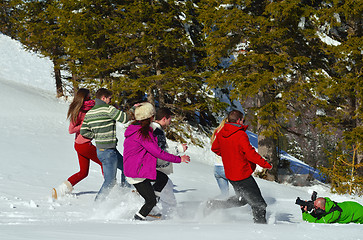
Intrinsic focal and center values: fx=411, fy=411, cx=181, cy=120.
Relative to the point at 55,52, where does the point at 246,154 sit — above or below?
below

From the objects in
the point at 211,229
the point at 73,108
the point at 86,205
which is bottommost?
the point at 86,205

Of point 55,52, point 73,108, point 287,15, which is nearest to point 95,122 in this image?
point 73,108

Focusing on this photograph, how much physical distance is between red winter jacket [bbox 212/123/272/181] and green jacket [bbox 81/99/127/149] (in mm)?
1470

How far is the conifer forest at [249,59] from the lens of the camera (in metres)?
12.0

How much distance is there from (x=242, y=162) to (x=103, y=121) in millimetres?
2002

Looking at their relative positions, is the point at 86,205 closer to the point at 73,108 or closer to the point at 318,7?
the point at 73,108

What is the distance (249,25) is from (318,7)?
7.70 feet

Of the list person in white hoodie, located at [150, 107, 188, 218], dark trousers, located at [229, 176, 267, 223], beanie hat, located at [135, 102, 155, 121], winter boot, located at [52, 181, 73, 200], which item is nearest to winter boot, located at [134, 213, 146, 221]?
person in white hoodie, located at [150, 107, 188, 218]

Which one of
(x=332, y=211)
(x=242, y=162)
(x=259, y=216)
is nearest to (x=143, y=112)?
(x=242, y=162)

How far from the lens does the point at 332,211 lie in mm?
5434

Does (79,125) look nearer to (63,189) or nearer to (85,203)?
(63,189)

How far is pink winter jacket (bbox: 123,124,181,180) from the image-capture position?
4.80 meters

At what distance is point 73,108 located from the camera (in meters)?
6.11

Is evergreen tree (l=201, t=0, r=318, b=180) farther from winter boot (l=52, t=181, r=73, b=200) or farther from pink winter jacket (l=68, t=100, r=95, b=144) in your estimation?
winter boot (l=52, t=181, r=73, b=200)
